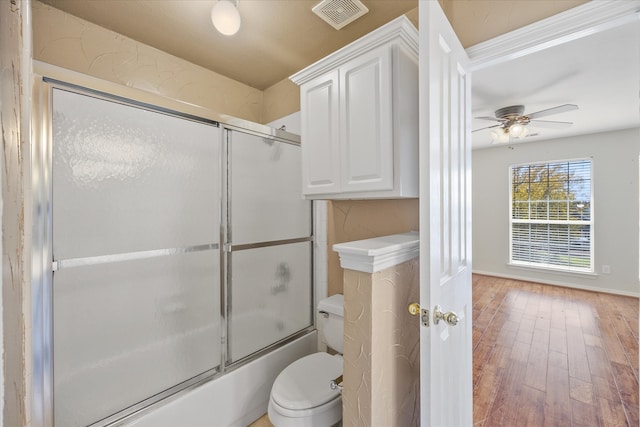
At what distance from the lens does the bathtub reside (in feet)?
→ 4.64

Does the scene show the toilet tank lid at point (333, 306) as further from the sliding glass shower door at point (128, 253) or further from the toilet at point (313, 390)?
the sliding glass shower door at point (128, 253)

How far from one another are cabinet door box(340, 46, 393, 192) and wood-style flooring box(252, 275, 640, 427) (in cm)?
167

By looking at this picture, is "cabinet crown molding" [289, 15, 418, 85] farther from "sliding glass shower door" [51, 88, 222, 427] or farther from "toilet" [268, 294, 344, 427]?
"toilet" [268, 294, 344, 427]

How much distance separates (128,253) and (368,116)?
1327 mm

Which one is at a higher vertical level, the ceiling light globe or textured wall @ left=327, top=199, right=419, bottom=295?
the ceiling light globe

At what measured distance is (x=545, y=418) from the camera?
175 cm

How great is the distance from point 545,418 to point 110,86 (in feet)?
10.0

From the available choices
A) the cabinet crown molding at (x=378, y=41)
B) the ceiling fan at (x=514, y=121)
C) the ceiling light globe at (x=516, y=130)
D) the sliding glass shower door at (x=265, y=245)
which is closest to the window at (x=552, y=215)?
the ceiling fan at (x=514, y=121)

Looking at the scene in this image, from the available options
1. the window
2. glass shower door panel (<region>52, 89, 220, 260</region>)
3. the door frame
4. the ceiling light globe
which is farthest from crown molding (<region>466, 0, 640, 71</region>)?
the window

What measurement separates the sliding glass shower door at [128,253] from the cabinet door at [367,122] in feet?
2.61

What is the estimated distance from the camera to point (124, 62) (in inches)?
74.2

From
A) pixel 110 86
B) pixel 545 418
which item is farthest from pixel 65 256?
pixel 545 418

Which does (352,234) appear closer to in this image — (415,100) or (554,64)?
(415,100)

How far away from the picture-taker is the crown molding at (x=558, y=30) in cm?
106
